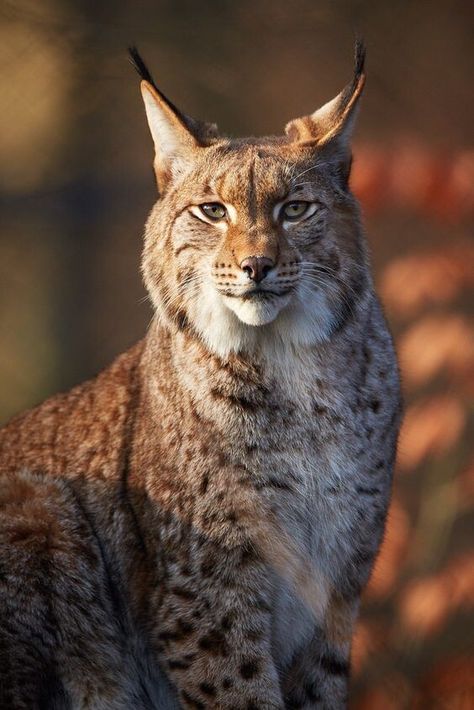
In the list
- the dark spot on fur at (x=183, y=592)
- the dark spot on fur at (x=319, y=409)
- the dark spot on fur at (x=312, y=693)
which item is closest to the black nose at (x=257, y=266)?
the dark spot on fur at (x=319, y=409)

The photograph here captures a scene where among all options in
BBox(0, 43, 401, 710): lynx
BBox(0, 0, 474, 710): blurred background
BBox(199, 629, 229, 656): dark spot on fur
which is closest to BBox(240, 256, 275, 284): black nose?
BBox(0, 43, 401, 710): lynx

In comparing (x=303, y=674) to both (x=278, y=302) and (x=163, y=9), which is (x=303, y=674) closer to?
(x=278, y=302)

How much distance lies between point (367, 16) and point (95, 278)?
2014mm

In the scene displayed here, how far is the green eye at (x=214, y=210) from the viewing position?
4.58m

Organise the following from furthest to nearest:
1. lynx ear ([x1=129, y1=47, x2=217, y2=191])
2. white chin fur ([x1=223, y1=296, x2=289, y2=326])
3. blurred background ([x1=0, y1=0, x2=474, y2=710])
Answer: blurred background ([x1=0, y1=0, x2=474, y2=710]), lynx ear ([x1=129, y1=47, x2=217, y2=191]), white chin fur ([x1=223, y1=296, x2=289, y2=326])

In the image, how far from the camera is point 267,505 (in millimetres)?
4574

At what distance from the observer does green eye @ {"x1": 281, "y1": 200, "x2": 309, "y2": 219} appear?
14.9 feet

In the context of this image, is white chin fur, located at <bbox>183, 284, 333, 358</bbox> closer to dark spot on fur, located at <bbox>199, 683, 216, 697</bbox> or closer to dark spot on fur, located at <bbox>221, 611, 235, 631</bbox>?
dark spot on fur, located at <bbox>221, 611, 235, 631</bbox>

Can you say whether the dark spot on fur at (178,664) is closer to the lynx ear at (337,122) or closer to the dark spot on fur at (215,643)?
the dark spot on fur at (215,643)

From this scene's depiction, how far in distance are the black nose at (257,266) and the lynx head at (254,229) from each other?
0.07 ft

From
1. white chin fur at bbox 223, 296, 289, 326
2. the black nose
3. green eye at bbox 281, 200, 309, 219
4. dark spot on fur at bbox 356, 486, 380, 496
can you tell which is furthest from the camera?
dark spot on fur at bbox 356, 486, 380, 496

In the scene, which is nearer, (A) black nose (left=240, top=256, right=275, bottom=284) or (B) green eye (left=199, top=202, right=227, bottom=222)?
(A) black nose (left=240, top=256, right=275, bottom=284)

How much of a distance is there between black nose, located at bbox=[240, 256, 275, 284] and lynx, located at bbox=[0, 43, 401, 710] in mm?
15

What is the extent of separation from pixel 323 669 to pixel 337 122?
1.94 metres
